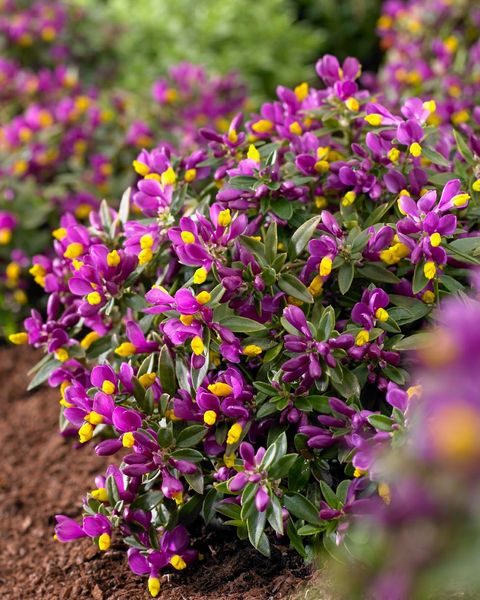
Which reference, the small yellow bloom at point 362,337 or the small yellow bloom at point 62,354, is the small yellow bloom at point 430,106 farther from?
the small yellow bloom at point 62,354

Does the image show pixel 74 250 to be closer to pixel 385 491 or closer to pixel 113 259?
pixel 113 259

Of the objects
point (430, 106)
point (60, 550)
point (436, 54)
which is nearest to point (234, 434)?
point (60, 550)

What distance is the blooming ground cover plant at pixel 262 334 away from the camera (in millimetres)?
1480

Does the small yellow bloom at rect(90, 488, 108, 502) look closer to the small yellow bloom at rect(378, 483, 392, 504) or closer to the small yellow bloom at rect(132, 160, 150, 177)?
the small yellow bloom at rect(378, 483, 392, 504)

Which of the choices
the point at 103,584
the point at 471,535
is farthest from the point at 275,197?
the point at 471,535

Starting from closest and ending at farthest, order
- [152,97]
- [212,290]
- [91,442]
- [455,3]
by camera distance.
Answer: [212,290] < [91,442] < [455,3] < [152,97]

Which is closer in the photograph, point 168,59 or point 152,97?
point 152,97

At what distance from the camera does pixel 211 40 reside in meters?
4.28

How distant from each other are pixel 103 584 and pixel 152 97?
2.51m

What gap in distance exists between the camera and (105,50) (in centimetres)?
421

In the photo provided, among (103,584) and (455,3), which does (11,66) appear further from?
(103,584)

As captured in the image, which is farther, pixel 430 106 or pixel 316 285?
pixel 430 106

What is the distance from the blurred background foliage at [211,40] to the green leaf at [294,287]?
8.68ft

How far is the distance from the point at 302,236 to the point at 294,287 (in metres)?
0.12
